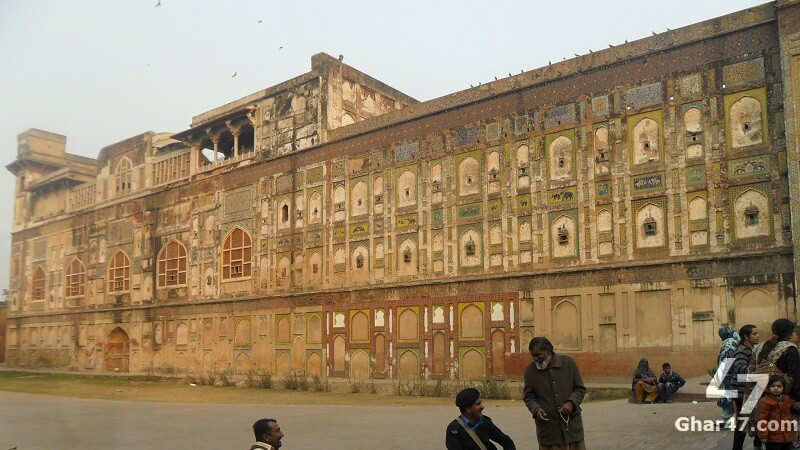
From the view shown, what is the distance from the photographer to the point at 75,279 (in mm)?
40375

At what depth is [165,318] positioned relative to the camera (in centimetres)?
3366

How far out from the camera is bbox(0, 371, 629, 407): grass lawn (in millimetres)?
19062

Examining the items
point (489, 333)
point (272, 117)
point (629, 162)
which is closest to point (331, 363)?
point (489, 333)

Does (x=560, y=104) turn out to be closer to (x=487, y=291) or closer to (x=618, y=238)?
(x=618, y=238)

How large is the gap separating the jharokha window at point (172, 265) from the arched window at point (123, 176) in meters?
5.45

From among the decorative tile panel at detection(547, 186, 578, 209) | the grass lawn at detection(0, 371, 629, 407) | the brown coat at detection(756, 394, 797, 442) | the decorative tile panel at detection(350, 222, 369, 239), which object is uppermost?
the decorative tile panel at detection(547, 186, 578, 209)

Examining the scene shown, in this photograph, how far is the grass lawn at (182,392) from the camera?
19.1m

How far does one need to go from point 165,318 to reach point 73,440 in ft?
73.3

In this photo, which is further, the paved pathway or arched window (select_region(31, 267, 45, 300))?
arched window (select_region(31, 267, 45, 300))

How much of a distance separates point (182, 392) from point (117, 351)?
→ 12966 mm

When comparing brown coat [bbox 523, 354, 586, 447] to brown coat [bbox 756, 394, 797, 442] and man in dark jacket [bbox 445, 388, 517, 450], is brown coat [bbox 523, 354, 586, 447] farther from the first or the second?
brown coat [bbox 756, 394, 797, 442]

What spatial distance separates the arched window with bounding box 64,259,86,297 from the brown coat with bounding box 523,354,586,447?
3795cm

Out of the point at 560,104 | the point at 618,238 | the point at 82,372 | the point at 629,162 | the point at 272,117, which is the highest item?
the point at 272,117

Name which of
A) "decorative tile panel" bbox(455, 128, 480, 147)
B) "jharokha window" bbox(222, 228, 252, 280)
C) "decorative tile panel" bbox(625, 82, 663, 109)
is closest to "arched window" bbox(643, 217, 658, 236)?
"decorative tile panel" bbox(625, 82, 663, 109)
